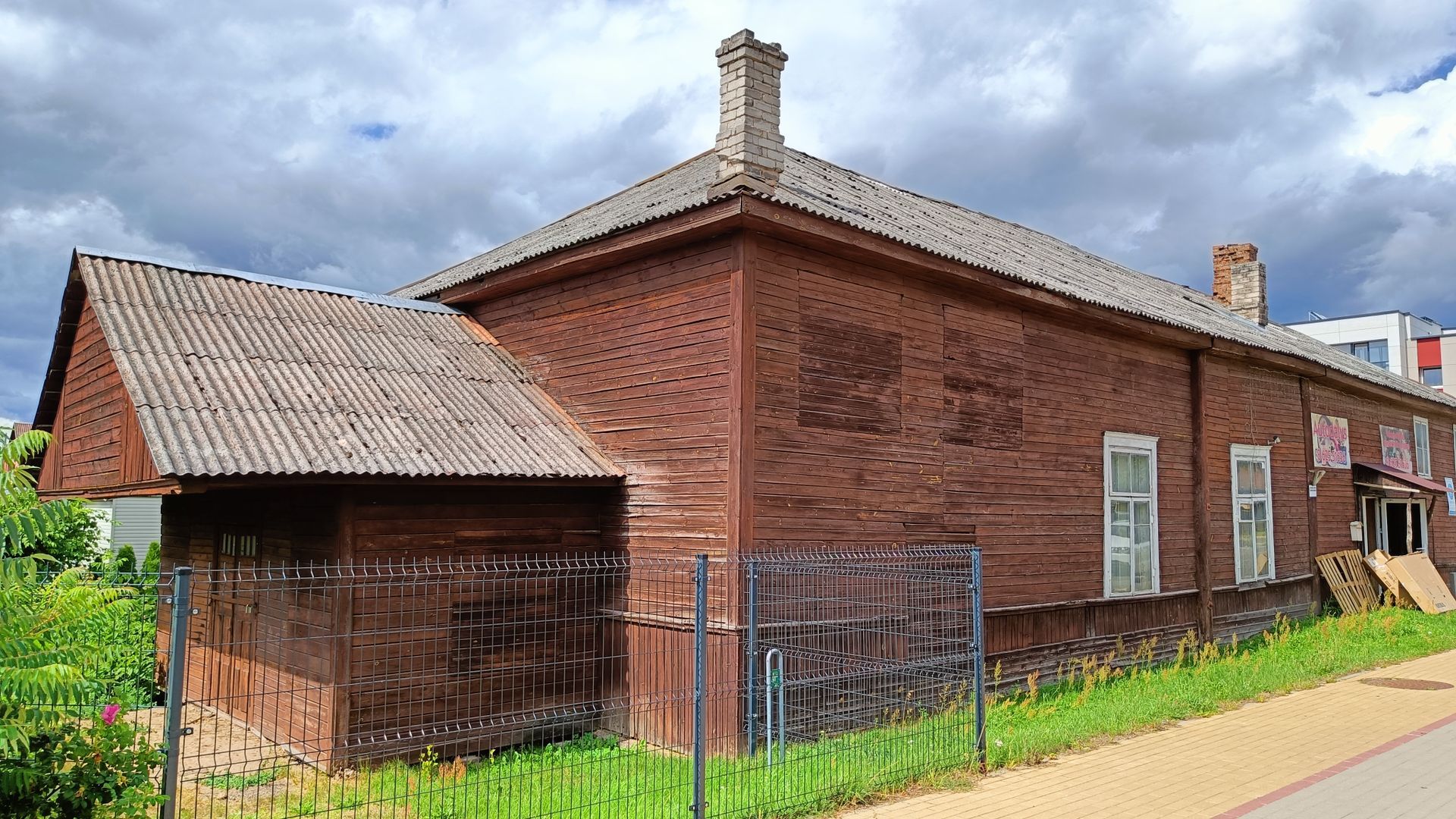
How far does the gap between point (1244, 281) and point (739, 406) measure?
17642mm

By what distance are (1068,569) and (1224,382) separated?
544cm

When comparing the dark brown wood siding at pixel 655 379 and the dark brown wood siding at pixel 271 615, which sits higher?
the dark brown wood siding at pixel 655 379

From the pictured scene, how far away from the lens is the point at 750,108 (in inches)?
399

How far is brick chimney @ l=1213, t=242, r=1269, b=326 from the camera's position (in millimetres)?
22203

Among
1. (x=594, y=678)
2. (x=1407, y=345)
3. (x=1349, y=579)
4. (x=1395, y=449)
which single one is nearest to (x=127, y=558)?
(x=594, y=678)

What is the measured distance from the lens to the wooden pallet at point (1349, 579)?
60.3ft

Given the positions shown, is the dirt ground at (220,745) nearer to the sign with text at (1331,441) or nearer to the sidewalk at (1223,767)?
the sidewalk at (1223,767)

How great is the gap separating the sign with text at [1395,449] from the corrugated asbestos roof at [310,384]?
18.6 m

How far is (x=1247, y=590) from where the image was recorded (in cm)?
1608

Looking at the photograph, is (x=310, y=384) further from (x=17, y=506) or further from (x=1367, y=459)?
(x=1367, y=459)

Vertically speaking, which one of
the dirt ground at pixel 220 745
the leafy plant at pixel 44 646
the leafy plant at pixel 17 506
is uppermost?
the leafy plant at pixel 17 506

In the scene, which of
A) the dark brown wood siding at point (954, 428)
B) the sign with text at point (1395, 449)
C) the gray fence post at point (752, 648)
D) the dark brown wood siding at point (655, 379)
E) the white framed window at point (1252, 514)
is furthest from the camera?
the sign with text at point (1395, 449)

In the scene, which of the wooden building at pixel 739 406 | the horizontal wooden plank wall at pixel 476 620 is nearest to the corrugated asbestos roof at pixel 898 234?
the wooden building at pixel 739 406

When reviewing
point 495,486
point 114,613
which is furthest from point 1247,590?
point 114,613
